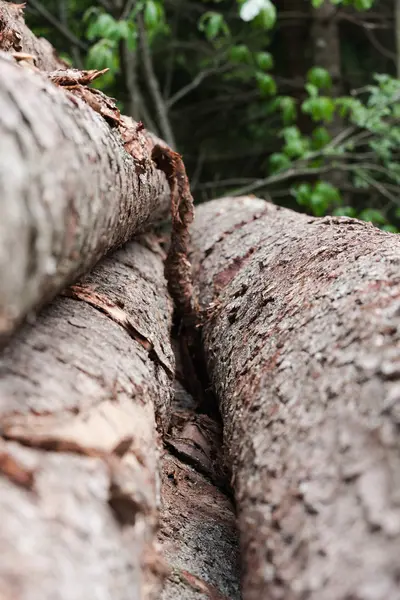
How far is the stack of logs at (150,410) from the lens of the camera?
1.35ft

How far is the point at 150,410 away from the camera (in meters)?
0.65

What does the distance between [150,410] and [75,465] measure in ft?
0.66

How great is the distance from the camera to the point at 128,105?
2.93m

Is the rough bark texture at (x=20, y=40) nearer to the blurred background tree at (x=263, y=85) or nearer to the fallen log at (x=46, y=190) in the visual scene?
the fallen log at (x=46, y=190)

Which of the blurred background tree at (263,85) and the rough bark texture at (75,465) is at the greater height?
the blurred background tree at (263,85)

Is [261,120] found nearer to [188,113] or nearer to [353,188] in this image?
[188,113]

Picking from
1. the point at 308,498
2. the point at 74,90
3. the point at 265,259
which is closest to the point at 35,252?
the point at 308,498

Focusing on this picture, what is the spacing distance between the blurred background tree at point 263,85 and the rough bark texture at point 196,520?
1572 mm

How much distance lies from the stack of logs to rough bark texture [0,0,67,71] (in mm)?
240

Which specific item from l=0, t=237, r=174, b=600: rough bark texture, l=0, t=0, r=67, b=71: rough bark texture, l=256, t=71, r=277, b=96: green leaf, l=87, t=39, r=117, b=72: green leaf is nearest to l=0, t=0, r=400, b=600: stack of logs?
l=0, t=237, r=174, b=600: rough bark texture

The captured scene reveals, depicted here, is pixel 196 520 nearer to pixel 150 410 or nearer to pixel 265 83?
pixel 150 410

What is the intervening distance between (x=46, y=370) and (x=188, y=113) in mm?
3668

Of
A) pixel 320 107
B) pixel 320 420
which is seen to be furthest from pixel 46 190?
pixel 320 107

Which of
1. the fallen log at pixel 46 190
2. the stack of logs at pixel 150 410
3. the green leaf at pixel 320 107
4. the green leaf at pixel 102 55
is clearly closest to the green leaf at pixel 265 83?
the green leaf at pixel 320 107
